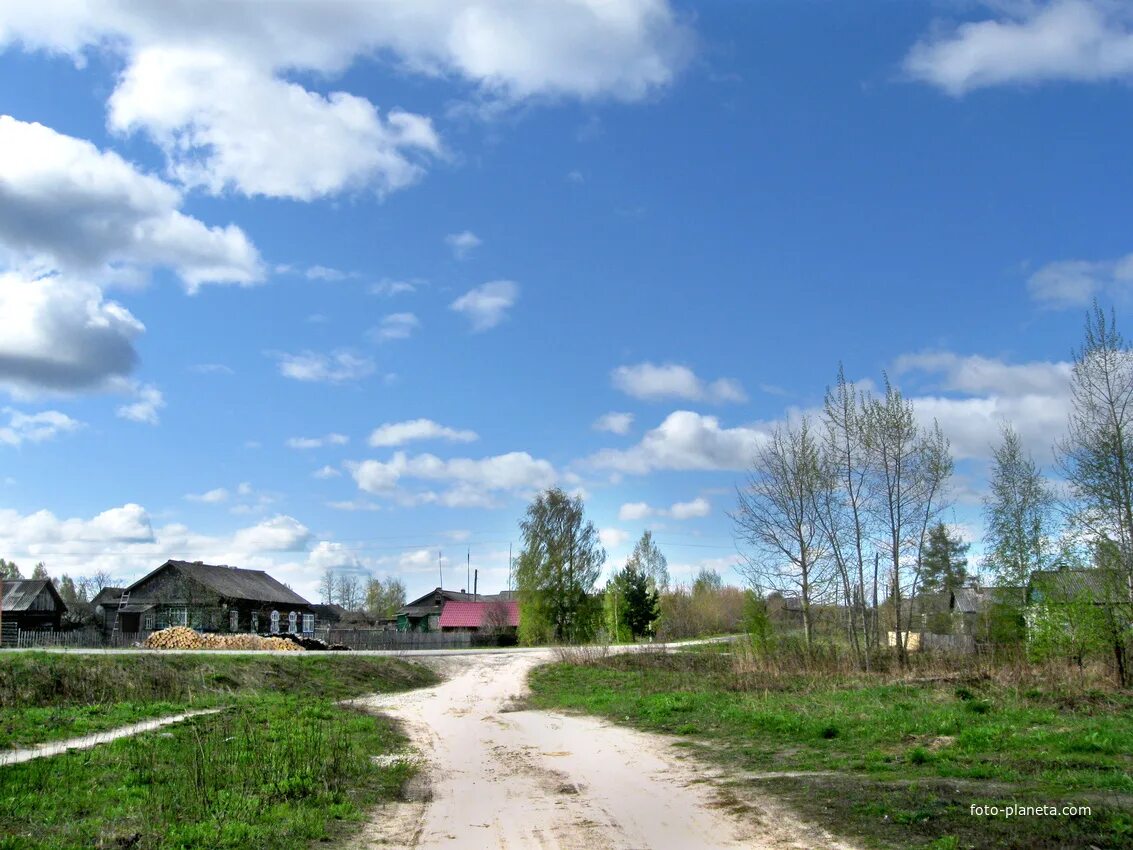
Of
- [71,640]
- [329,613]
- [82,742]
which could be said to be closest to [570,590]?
[71,640]

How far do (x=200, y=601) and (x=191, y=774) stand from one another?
52.0 m

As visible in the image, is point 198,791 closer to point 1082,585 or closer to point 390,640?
point 1082,585

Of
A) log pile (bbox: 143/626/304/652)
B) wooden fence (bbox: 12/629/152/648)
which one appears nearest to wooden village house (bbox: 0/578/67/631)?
wooden fence (bbox: 12/629/152/648)

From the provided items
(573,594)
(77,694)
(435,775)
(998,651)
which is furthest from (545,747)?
(573,594)

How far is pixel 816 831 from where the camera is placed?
28.2ft

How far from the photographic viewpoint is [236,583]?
65062 mm

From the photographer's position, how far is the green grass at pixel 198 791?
28.8 feet

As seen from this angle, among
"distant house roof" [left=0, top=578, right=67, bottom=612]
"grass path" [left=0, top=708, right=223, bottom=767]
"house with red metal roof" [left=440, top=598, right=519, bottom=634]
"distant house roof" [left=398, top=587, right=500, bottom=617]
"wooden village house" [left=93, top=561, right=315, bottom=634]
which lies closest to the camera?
"grass path" [left=0, top=708, right=223, bottom=767]

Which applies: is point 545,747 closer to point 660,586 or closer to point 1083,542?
point 1083,542

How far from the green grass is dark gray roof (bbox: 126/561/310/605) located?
160ft

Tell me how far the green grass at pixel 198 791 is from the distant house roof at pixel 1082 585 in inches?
755

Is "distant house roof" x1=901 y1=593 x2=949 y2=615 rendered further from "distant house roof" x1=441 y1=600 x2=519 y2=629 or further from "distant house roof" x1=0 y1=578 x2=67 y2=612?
"distant house roof" x1=0 y1=578 x2=67 y2=612

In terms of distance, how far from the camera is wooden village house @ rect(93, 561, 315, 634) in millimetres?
59156

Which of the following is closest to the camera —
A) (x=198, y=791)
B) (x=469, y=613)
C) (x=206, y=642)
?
(x=198, y=791)
